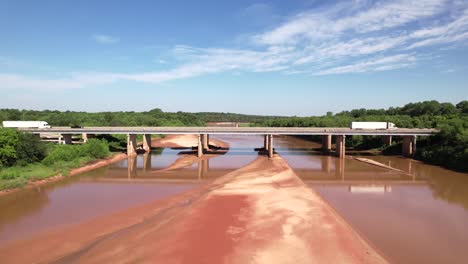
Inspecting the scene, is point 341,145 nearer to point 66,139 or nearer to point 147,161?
point 147,161

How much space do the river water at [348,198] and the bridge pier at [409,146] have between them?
652cm

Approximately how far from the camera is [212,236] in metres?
17.6

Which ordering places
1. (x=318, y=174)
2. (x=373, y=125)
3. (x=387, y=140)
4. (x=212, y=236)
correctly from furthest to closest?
(x=387, y=140) → (x=373, y=125) → (x=318, y=174) → (x=212, y=236)

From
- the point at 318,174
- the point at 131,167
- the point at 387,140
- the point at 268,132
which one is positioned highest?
the point at 268,132

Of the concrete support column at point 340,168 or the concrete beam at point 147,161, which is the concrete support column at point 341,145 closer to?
the concrete support column at point 340,168

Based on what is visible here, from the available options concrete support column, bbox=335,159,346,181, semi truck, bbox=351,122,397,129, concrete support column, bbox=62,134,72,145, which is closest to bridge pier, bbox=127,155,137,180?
concrete support column, bbox=62,134,72,145

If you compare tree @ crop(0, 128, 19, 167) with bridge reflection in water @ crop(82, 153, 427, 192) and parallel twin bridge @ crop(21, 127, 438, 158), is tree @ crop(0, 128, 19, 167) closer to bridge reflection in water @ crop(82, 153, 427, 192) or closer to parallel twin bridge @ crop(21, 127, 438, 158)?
bridge reflection in water @ crop(82, 153, 427, 192)

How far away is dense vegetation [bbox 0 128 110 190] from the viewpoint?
31.7 meters

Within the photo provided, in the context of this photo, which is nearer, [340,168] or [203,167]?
[340,168]

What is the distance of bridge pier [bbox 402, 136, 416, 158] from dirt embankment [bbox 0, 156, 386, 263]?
3604 centimetres

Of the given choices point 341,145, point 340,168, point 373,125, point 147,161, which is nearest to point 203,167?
point 147,161

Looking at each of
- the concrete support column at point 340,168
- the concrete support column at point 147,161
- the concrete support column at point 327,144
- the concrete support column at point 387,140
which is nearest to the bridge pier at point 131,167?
the concrete support column at point 147,161

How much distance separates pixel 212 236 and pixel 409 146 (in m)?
47.9

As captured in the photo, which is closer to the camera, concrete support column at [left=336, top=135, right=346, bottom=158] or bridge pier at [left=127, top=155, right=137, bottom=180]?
bridge pier at [left=127, top=155, right=137, bottom=180]
